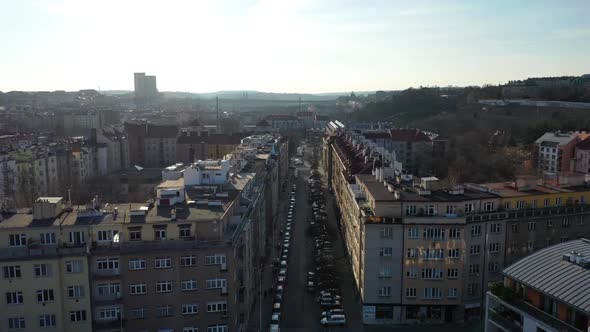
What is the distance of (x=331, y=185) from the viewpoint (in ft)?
153

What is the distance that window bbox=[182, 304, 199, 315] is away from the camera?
54.5 feet

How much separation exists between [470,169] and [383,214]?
25.2 meters

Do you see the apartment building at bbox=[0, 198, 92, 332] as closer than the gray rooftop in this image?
No

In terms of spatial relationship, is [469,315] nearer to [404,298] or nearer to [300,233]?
[404,298]

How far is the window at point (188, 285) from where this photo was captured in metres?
16.5

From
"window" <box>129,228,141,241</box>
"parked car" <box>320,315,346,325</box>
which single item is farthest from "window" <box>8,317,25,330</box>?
"parked car" <box>320,315,346,325</box>

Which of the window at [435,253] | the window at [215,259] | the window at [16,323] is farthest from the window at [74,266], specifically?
the window at [435,253]

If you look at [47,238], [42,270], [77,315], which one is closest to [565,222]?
→ [77,315]

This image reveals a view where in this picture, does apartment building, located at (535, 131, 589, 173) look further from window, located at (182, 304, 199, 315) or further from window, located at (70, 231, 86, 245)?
window, located at (70, 231, 86, 245)

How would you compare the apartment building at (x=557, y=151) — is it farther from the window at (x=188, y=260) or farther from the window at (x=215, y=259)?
the window at (x=188, y=260)

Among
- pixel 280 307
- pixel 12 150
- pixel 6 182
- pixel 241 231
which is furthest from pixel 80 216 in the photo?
pixel 12 150

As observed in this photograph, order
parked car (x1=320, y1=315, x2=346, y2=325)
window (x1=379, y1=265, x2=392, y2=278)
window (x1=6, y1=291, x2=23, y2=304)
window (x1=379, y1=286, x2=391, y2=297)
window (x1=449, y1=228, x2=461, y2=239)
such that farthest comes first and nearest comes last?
parked car (x1=320, y1=315, x2=346, y2=325), window (x1=379, y1=286, x2=391, y2=297), window (x1=379, y1=265, x2=392, y2=278), window (x1=449, y1=228, x2=461, y2=239), window (x1=6, y1=291, x2=23, y2=304)

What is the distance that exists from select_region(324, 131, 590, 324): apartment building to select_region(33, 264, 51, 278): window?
11.0m

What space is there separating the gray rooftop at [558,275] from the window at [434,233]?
5.90 meters
